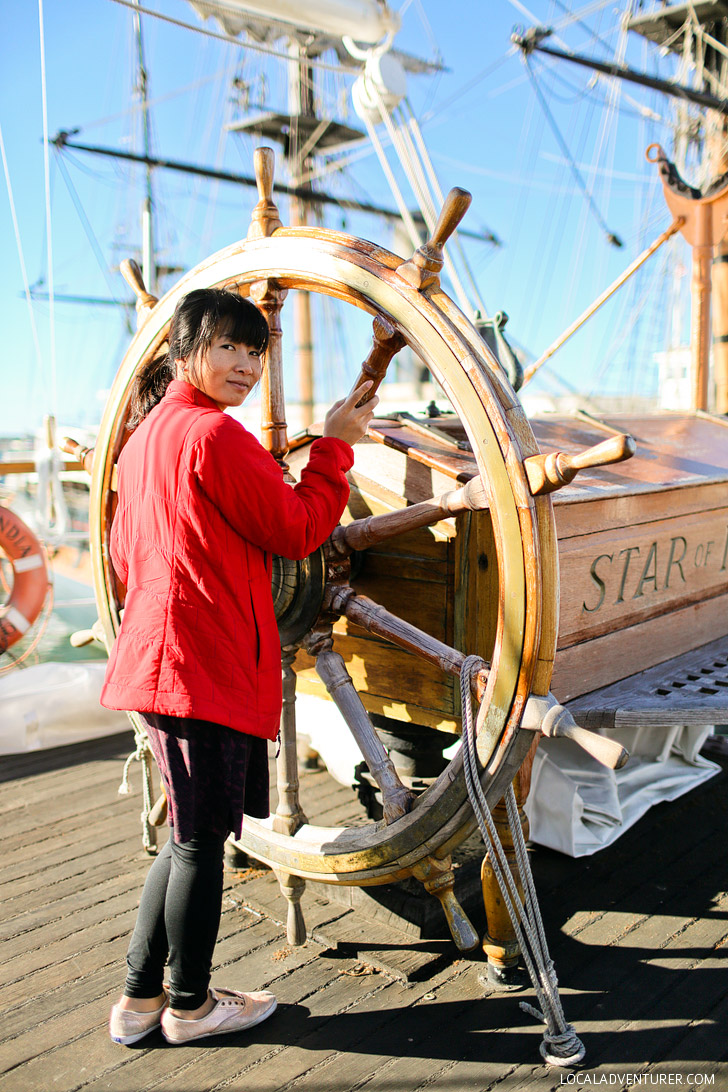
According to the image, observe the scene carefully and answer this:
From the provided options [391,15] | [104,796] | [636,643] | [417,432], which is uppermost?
[391,15]

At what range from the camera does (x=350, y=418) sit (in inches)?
64.3

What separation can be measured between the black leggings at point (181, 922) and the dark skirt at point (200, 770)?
4cm

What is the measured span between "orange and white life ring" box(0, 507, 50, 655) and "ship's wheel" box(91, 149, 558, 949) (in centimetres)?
198

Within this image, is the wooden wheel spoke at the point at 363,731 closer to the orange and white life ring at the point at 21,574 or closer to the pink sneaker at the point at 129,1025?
the pink sneaker at the point at 129,1025

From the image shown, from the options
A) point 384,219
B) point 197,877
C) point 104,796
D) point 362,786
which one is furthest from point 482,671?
point 384,219

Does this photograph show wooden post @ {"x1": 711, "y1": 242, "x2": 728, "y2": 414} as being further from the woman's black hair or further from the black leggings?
the black leggings

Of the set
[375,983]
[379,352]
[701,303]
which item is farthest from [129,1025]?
[701,303]

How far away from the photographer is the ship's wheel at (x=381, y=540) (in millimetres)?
1461

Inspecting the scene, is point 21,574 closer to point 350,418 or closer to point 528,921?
point 350,418

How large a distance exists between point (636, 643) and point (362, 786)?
2.76ft

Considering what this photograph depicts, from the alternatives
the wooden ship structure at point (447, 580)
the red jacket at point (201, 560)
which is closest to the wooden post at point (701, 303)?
the wooden ship structure at point (447, 580)

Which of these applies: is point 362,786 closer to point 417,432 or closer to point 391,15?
point 417,432

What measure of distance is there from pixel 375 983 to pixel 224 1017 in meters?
0.33

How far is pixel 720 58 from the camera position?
352 inches
